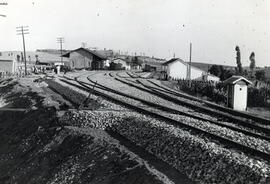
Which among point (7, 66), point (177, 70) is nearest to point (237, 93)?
point (177, 70)

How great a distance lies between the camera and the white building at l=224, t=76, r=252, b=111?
79.4ft

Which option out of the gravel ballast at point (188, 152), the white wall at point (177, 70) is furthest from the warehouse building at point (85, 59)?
the gravel ballast at point (188, 152)

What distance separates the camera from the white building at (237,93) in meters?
24.2

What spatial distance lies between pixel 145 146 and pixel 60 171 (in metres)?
2.90

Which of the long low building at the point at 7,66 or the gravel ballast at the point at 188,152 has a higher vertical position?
the gravel ballast at the point at 188,152

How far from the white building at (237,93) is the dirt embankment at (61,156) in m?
11.2

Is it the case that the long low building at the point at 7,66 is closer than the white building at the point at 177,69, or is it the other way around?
the white building at the point at 177,69

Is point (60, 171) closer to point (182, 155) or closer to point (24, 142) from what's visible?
point (182, 155)

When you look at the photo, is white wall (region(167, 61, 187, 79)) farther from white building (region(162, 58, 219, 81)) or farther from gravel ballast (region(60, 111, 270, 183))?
gravel ballast (region(60, 111, 270, 183))

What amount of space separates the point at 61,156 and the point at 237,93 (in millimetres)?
14761

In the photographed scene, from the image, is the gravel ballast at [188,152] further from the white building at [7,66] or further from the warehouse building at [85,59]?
the warehouse building at [85,59]

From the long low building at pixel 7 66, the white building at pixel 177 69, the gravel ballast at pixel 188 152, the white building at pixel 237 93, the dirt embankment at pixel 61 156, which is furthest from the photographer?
the long low building at pixel 7 66

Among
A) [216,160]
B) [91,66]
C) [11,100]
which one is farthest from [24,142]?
[91,66]

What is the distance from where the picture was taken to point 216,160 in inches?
381
